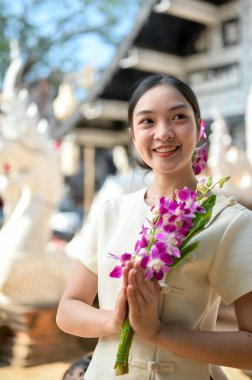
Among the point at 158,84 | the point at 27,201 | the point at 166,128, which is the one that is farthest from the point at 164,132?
the point at 27,201

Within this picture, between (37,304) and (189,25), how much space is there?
4548 mm

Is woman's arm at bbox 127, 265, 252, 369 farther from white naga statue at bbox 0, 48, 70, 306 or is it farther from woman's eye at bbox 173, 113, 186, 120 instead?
white naga statue at bbox 0, 48, 70, 306

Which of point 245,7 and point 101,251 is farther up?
point 245,7

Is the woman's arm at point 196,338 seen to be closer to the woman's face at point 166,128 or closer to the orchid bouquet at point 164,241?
the orchid bouquet at point 164,241

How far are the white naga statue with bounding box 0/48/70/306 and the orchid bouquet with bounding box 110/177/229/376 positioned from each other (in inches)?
89.3

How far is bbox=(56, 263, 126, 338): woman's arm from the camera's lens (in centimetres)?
89

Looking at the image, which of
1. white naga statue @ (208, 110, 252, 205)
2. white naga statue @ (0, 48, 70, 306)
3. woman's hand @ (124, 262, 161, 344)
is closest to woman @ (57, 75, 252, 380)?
woman's hand @ (124, 262, 161, 344)

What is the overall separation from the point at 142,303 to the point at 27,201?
2.56 meters

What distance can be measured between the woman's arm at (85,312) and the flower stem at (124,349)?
0.01 m

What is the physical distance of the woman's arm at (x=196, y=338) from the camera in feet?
2.80

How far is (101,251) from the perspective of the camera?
1048 mm

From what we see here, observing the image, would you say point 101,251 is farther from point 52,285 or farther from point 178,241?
point 52,285

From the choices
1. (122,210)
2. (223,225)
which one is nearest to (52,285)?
(122,210)

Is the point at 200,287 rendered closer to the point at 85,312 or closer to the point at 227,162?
the point at 85,312
